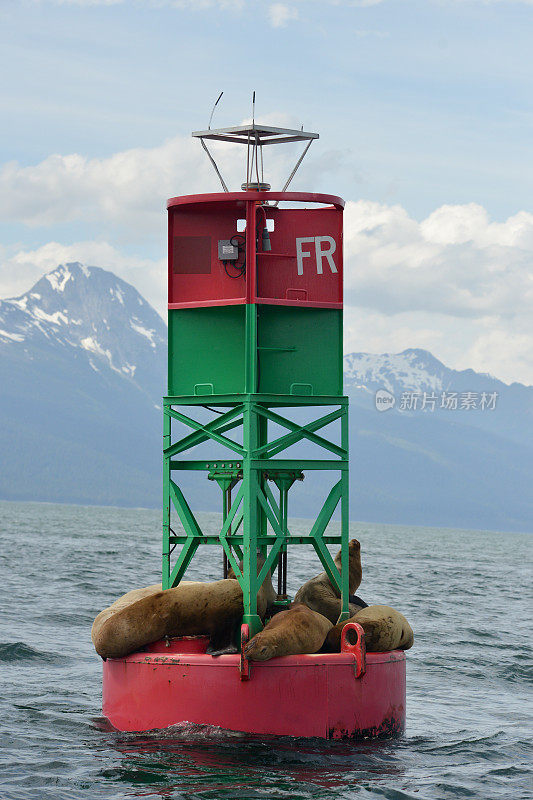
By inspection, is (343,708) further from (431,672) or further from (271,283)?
(431,672)

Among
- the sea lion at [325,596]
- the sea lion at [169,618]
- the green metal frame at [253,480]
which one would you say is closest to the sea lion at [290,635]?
the green metal frame at [253,480]

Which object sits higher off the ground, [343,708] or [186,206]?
[186,206]

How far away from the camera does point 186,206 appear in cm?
2148

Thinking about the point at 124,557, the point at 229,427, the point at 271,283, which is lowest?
the point at 124,557

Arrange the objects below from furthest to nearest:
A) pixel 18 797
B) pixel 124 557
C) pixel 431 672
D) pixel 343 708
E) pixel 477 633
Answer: pixel 124 557
pixel 477 633
pixel 431 672
pixel 343 708
pixel 18 797

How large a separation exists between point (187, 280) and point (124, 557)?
2271 inches

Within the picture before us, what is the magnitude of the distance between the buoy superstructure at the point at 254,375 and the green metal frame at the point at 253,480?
0.09 feet

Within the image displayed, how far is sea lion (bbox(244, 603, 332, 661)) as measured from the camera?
60.9 ft

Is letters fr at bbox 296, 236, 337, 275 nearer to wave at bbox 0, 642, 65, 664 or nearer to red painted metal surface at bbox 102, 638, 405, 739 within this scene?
red painted metal surface at bbox 102, 638, 405, 739

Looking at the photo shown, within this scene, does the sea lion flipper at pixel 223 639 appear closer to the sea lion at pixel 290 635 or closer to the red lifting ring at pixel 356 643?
the sea lion at pixel 290 635

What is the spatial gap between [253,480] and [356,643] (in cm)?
313

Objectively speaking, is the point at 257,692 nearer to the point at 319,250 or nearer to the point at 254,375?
the point at 254,375

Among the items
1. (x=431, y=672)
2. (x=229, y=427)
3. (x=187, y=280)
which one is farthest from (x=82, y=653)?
(x=187, y=280)

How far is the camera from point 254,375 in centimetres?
2050
